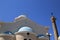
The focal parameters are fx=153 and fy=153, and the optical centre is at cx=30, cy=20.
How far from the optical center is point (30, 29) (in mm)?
34219

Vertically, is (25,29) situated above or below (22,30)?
above

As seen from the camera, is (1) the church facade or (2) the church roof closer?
(1) the church facade

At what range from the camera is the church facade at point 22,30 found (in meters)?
33.2

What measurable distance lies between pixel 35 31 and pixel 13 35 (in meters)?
6.06

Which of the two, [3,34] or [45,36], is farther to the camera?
[45,36]

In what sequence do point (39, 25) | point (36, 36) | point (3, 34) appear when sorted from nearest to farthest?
point (3, 34) < point (36, 36) < point (39, 25)

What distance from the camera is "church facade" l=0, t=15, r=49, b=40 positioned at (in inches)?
1307

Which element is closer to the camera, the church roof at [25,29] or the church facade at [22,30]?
the church facade at [22,30]

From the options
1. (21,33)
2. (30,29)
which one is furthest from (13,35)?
(30,29)

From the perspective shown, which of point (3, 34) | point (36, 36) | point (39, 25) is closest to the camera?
point (3, 34)

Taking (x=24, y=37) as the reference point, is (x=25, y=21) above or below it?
above

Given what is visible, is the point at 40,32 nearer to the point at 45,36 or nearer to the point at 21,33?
the point at 45,36

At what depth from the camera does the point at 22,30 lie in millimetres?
33344

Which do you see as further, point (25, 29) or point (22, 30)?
point (25, 29)
